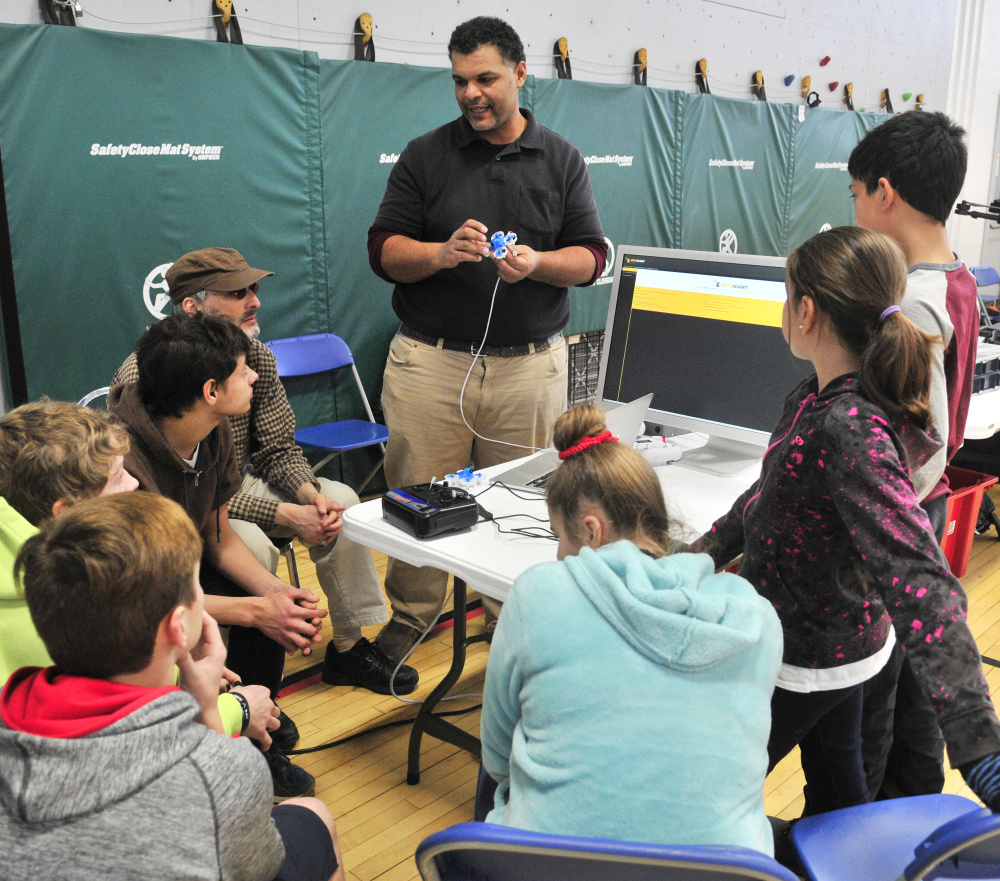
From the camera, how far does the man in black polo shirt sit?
2586mm

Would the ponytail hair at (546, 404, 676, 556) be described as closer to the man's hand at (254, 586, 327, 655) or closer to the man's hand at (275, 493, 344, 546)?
the man's hand at (254, 586, 327, 655)

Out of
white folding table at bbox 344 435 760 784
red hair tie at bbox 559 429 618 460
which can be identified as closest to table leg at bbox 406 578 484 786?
white folding table at bbox 344 435 760 784

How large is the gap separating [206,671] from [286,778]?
97 cm

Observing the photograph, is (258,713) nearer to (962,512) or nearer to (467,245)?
(467,245)

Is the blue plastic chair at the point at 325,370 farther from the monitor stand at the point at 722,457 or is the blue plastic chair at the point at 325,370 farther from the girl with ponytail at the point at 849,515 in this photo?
the girl with ponytail at the point at 849,515

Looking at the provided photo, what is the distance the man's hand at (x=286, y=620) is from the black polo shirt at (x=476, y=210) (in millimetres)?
1003

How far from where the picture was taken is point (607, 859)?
83 cm

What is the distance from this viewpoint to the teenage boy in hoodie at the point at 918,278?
1699mm

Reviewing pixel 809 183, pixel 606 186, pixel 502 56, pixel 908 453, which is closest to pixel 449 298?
pixel 502 56

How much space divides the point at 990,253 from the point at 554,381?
7.70m

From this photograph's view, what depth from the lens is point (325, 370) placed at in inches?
156

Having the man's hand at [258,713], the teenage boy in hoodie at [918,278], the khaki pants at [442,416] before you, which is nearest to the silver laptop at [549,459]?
the khaki pants at [442,416]

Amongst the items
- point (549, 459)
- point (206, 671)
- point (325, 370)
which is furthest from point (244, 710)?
point (325, 370)

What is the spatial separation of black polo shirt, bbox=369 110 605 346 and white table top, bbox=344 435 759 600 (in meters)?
0.60
